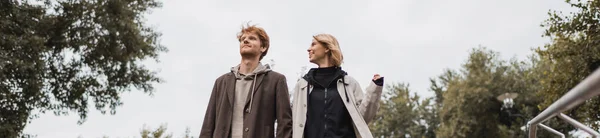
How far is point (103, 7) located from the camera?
17.1 m

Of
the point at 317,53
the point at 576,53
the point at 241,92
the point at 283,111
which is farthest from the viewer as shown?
the point at 576,53

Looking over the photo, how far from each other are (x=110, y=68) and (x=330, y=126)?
594 inches

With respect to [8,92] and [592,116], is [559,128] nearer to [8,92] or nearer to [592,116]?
[592,116]

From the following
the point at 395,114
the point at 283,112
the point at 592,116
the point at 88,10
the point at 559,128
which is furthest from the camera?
the point at 395,114

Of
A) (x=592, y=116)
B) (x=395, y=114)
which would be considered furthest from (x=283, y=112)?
(x=395, y=114)

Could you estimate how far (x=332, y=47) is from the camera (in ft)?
14.3

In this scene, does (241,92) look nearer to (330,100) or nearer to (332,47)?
(330,100)

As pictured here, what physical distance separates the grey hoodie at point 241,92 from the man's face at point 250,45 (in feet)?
0.33

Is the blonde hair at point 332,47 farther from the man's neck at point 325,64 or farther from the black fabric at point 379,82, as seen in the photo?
the black fabric at point 379,82

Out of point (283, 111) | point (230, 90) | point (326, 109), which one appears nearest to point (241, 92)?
point (230, 90)

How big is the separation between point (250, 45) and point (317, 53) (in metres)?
0.48

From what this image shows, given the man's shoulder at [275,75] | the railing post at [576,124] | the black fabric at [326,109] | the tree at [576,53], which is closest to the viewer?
the railing post at [576,124]

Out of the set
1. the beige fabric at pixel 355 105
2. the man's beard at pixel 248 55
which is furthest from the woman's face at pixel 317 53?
the man's beard at pixel 248 55

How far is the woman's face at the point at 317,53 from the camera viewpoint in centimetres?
439
